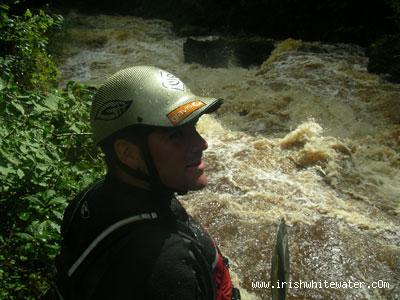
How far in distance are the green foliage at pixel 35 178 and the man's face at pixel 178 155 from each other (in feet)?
4.73

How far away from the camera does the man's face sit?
158 centimetres

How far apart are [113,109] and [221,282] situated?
965 mm

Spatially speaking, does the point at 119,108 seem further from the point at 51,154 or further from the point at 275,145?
the point at 275,145

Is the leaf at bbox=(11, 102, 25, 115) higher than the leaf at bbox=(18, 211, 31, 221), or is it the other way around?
the leaf at bbox=(11, 102, 25, 115)

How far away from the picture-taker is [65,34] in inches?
507

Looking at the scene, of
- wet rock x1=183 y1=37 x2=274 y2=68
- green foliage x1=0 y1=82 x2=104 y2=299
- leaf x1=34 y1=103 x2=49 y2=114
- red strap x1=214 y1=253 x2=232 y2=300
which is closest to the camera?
red strap x1=214 y1=253 x2=232 y2=300

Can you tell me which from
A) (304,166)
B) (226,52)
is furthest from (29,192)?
(226,52)

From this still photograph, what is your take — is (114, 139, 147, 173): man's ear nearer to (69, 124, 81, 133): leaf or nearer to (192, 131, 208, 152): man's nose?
(192, 131, 208, 152): man's nose

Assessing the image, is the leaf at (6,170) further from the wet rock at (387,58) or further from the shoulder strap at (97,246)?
Answer: the wet rock at (387,58)

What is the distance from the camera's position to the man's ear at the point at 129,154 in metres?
1.58

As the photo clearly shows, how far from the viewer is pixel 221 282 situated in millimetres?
1855

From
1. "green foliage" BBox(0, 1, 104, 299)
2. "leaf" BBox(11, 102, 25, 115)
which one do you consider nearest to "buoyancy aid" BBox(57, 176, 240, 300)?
"green foliage" BBox(0, 1, 104, 299)

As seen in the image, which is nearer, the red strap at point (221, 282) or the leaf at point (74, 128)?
the red strap at point (221, 282)

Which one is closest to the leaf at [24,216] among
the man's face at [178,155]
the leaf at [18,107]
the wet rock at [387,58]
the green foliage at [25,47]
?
the leaf at [18,107]
